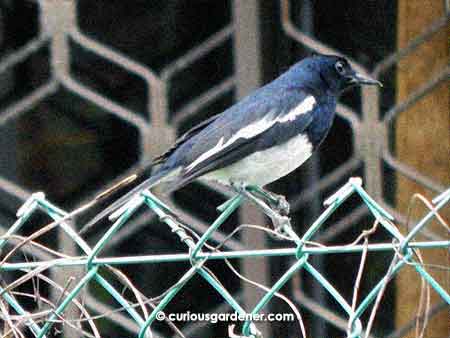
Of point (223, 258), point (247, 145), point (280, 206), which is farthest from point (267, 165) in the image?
point (223, 258)

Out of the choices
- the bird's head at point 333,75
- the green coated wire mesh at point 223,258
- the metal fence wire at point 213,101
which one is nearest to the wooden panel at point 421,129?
the metal fence wire at point 213,101

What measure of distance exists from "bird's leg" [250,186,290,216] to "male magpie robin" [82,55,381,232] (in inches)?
0.7

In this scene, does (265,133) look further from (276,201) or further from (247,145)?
(276,201)

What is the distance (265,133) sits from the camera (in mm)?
1286

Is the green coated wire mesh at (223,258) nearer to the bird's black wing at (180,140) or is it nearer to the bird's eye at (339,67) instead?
the bird's black wing at (180,140)

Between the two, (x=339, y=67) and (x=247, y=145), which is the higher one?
(x=339, y=67)

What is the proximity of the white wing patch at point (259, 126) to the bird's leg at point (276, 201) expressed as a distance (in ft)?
0.18

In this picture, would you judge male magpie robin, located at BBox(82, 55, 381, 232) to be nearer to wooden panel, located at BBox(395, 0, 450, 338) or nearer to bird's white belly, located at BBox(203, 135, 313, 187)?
bird's white belly, located at BBox(203, 135, 313, 187)

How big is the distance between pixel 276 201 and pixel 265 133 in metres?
0.14

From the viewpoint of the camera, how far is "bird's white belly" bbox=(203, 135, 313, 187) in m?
1.25

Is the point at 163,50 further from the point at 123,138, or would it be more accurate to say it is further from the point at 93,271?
the point at 93,271

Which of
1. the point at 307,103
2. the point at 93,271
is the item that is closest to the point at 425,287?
the point at 93,271

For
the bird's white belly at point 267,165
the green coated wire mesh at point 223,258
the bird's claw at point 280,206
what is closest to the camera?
the green coated wire mesh at point 223,258

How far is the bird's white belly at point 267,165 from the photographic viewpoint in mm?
1249
